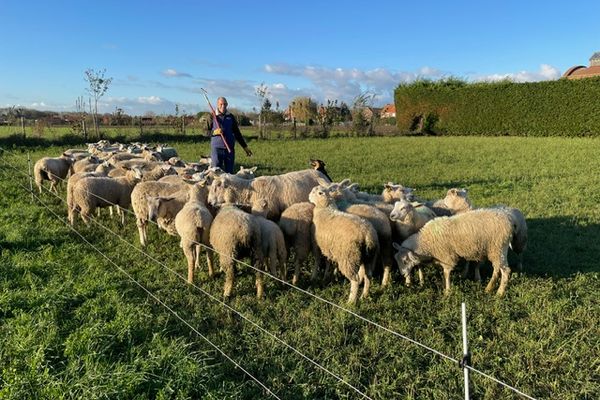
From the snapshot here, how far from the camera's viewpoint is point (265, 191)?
7.80 metres

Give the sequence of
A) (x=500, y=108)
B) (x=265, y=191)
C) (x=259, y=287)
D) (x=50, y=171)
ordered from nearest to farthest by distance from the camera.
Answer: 1. (x=259, y=287)
2. (x=265, y=191)
3. (x=50, y=171)
4. (x=500, y=108)

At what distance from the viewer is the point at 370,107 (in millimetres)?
40812

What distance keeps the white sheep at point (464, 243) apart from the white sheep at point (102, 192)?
5495mm

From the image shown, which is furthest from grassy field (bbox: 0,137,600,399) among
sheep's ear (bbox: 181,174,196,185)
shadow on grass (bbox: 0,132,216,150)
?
shadow on grass (bbox: 0,132,216,150)

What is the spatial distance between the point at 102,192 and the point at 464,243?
6700 millimetres

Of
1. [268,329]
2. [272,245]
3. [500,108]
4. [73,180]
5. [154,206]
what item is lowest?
[268,329]

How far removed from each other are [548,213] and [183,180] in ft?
24.2

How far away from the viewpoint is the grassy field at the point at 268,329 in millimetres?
3943

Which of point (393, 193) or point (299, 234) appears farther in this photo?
point (393, 193)

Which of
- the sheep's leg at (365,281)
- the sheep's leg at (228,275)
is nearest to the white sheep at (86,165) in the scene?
the sheep's leg at (228,275)

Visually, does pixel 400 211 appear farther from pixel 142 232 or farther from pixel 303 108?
pixel 303 108

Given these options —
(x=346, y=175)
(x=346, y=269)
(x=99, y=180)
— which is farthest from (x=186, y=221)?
(x=346, y=175)

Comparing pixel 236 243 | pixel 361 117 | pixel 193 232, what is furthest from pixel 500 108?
pixel 236 243

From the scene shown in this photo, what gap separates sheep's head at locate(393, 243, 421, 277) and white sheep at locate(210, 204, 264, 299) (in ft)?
5.96
